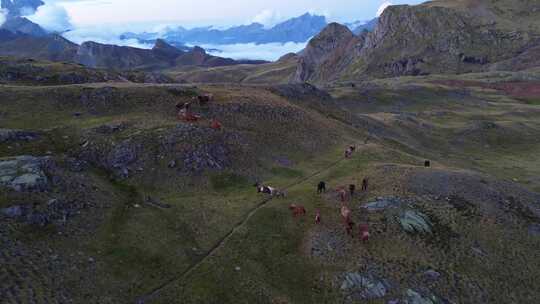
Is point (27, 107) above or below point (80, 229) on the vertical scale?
above

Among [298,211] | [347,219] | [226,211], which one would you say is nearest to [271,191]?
[298,211]

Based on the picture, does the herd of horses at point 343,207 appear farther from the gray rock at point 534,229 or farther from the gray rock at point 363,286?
→ the gray rock at point 534,229

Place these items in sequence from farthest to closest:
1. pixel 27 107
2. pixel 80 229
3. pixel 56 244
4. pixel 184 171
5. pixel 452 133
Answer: pixel 452 133 → pixel 27 107 → pixel 184 171 → pixel 80 229 → pixel 56 244

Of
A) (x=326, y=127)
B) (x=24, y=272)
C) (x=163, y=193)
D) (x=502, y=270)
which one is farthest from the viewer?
(x=326, y=127)

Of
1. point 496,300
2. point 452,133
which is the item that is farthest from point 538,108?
point 496,300

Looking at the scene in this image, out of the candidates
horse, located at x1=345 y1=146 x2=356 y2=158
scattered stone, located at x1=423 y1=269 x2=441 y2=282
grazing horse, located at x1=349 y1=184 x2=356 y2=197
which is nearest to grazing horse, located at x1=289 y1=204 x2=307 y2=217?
grazing horse, located at x1=349 y1=184 x2=356 y2=197

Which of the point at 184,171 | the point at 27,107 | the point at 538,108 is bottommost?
the point at 538,108

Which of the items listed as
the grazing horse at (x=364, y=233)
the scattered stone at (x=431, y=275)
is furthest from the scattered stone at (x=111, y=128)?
the scattered stone at (x=431, y=275)

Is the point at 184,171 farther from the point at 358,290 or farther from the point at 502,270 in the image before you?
the point at 502,270
